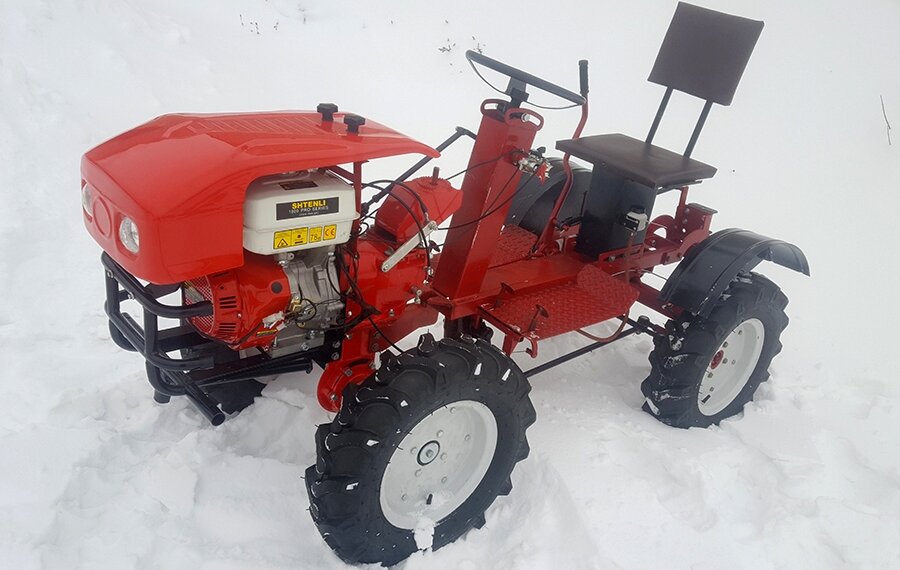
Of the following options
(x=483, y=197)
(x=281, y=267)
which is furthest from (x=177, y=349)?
(x=483, y=197)

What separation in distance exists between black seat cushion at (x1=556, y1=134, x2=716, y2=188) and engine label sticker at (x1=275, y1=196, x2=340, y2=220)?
5.02 ft

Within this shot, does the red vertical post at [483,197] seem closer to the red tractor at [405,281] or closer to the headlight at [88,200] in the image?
the red tractor at [405,281]

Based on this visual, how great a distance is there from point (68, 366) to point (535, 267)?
6.99 feet

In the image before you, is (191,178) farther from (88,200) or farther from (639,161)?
(639,161)

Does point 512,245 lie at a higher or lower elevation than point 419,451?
higher

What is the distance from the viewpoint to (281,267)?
2.13m

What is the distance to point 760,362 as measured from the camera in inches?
131

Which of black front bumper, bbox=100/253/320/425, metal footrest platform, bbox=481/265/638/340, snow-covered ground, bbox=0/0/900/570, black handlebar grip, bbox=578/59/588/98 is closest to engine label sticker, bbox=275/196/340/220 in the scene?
black front bumper, bbox=100/253/320/425

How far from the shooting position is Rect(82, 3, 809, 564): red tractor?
1.95 meters

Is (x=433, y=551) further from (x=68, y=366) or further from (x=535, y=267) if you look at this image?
(x=68, y=366)

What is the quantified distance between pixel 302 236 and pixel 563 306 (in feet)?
4.48

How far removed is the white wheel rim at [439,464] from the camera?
7.51 ft

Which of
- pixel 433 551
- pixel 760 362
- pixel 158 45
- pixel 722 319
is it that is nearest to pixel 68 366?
pixel 433 551

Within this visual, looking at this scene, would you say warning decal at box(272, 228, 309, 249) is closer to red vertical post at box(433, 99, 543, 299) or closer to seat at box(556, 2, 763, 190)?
red vertical post at box(433, 99, 543, 299)
